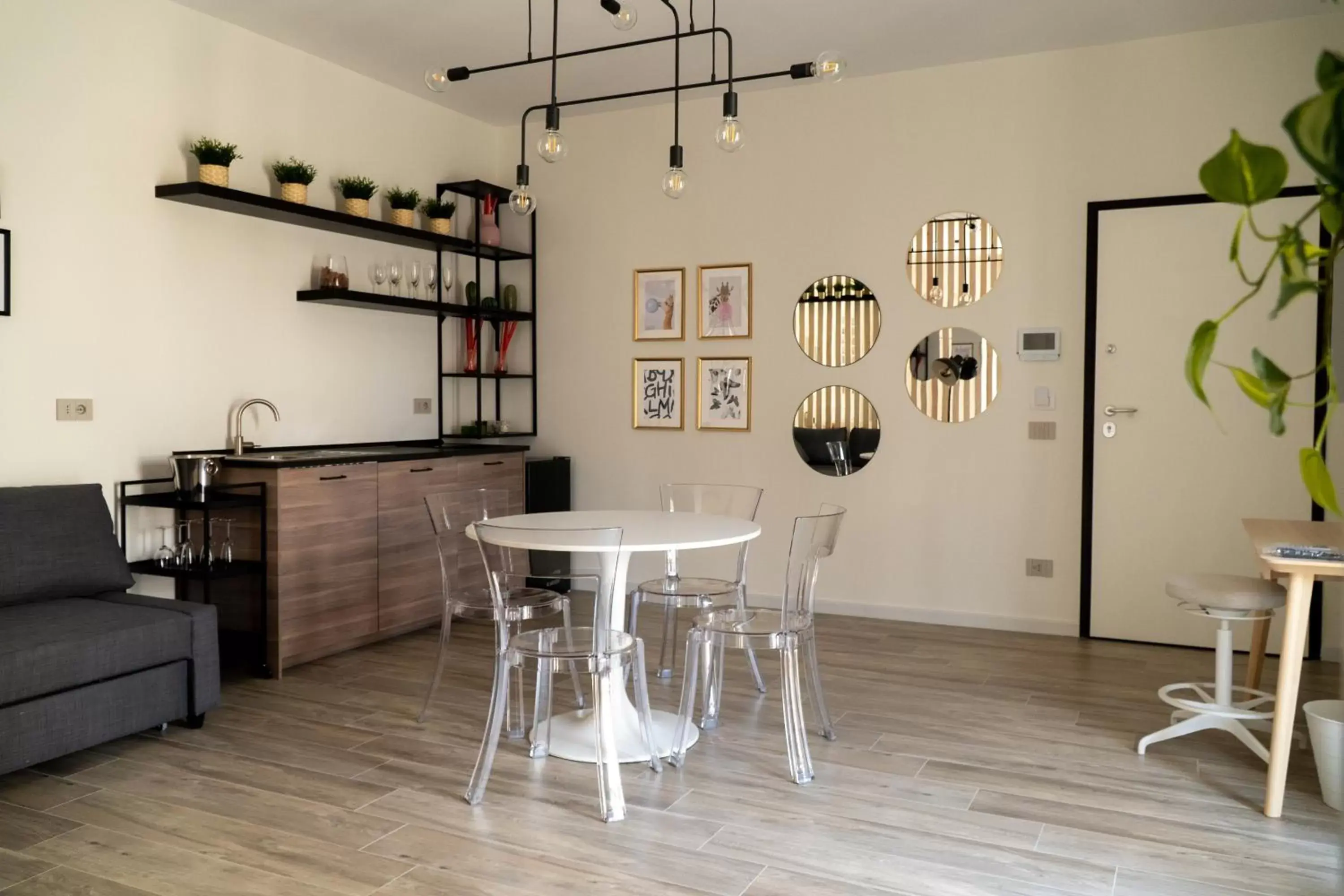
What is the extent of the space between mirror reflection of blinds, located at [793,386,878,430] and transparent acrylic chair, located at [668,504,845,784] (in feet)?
7.60

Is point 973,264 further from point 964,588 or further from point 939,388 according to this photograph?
point 964,588

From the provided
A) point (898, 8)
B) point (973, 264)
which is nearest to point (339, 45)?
point (898, 8)

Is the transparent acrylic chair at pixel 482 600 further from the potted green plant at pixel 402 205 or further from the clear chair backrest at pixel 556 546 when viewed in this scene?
the potted green plant at pixel 402 205

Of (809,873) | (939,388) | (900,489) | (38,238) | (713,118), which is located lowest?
(809,873)

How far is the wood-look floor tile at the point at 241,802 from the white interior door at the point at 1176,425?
12.8 ft

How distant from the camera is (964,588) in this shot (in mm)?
5629

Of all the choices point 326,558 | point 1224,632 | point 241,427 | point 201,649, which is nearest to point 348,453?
point 241,427

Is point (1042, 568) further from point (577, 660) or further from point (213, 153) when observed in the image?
point (213, 153)

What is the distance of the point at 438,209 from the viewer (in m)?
6.02

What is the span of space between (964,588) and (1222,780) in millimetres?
2328

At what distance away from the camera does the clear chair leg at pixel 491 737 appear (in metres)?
3.12

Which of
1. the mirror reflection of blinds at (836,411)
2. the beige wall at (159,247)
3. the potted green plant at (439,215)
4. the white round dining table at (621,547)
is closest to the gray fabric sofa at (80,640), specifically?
the beige wall at (159,247)

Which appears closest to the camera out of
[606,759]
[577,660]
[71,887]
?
[71,887]

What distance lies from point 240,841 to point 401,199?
382cm
